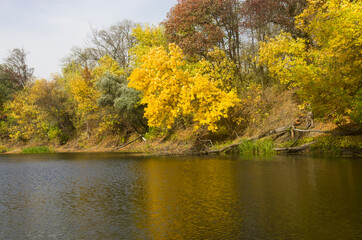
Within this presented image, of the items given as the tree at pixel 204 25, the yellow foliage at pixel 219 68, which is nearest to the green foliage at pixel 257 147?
the yellow foliage at pixel 219 68

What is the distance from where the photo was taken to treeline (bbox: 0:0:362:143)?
20.8 metres

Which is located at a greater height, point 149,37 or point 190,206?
point 149,37

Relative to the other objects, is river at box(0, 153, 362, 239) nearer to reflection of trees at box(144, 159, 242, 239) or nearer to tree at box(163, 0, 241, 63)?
reflection of trees at box(144, 159, 242, 239)

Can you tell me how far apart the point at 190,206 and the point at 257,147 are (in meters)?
18.4

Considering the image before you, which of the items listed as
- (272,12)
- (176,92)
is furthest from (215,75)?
(272,12)

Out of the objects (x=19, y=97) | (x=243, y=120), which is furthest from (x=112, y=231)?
(x=19, y=97)

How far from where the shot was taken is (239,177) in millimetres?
14891

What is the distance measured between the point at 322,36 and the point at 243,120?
1112cm

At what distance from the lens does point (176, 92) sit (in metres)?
28.8

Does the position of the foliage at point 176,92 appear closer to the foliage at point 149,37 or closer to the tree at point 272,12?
the tree at point 272,12

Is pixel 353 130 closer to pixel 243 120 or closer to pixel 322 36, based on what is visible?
pixel 322 36

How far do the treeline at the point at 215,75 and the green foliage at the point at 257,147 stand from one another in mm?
2888

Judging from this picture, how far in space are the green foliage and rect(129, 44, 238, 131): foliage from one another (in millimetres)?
2732

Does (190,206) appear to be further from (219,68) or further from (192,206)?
(219,68)
